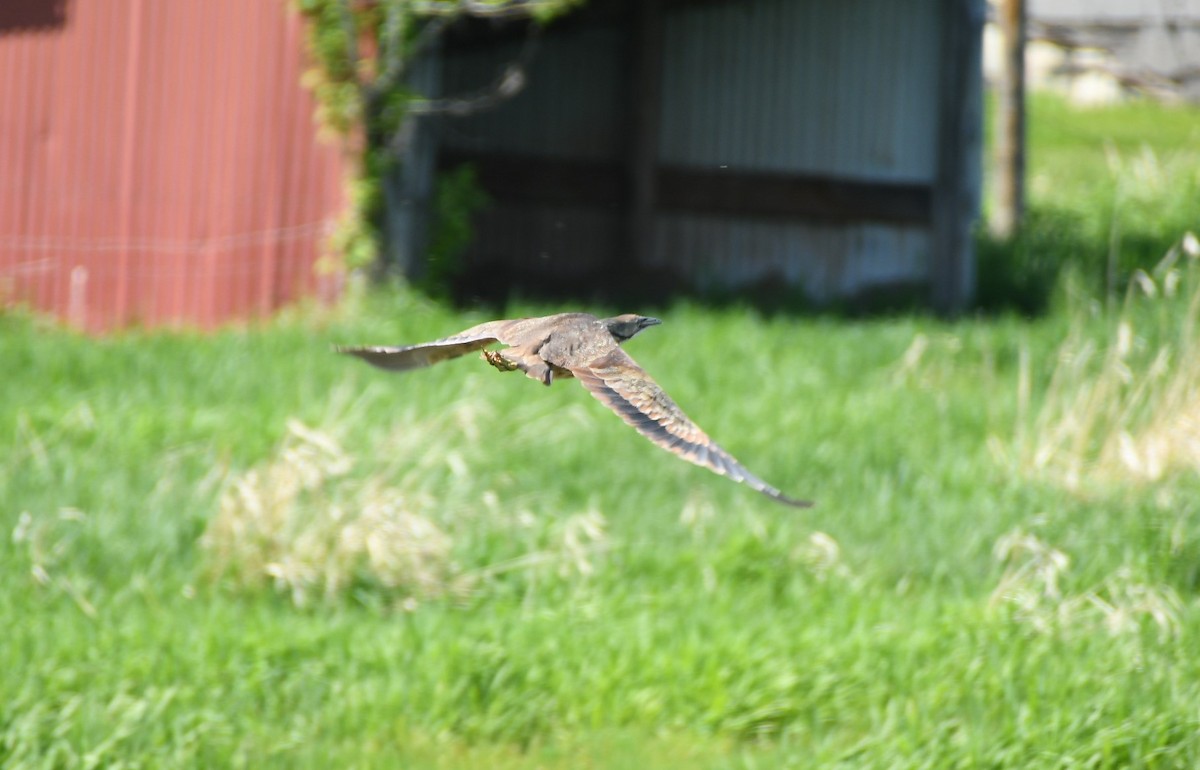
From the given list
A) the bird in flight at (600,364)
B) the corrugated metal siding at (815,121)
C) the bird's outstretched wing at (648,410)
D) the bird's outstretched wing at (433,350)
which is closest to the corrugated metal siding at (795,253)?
the corrugated metal siding at (815,121)

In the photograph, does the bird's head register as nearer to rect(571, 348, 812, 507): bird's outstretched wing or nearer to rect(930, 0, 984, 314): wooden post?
rect(571, 348, 812, 507): bird's outstretched wing

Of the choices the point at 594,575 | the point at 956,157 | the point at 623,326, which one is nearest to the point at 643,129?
the point at 956,157

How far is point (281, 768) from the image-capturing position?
4.56m

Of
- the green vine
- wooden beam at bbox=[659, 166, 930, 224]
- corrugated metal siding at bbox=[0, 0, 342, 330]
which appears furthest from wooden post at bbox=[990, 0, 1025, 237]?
corrugated metal siding at bbox=[0, 0, 342, 330]

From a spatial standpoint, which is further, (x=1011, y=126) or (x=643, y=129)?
(x=1011, y=126)

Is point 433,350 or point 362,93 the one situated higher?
point 362,93

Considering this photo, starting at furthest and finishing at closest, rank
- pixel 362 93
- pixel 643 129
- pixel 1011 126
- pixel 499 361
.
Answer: pixel 1011 126
pixel 643 129
pixel 362 93
pixel 499 361

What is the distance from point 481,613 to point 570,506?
0.93 metres

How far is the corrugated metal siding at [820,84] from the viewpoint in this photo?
11.5 meters

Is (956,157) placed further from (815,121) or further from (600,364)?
(600,364)

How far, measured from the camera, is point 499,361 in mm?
2896

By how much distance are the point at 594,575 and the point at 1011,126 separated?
342 inches

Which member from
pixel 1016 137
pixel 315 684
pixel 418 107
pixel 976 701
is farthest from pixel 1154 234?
pixel 315 684

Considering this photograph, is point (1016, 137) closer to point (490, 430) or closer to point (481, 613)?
point (490, 430)
